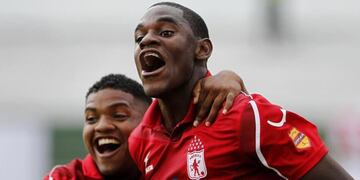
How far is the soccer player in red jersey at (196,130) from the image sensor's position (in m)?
4.45

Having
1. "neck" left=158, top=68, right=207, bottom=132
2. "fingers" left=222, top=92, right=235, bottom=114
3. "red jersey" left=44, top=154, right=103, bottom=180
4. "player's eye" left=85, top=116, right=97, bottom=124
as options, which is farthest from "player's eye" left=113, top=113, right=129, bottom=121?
"fingers" left=222, top=92, right=235, bottom=114

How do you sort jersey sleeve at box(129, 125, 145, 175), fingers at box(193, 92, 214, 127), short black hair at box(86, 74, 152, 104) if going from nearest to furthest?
1. fingers at box(193, 92, 214, 127)
2. jersey sleeve at box(129, 125, 145, 175)
3. short black hair at box(86, 74, 152, 104)

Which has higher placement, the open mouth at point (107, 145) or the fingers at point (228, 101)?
the fingers at point (228, 101)

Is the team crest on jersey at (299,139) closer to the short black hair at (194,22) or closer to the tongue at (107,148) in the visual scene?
the short black hair at (194,22)

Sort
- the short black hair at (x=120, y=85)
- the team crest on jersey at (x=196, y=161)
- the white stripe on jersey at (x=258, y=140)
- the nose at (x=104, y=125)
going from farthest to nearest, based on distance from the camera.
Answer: the short black hair at (x=120, y=85) → the nose at (x=104, y=125) → the team crest on jersey at (x=196, y=161) → the white stripe on jersey at (x=258, y=140)

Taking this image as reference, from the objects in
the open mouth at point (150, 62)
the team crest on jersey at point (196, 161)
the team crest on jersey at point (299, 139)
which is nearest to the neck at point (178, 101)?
the open mouth at point (150, 62)

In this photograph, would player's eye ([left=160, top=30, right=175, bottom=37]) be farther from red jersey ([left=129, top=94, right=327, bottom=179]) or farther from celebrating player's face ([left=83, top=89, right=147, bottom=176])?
celebrating player's face ([left=83, top=89, right=147, bottom=176])

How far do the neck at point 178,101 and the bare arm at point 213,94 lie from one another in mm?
32

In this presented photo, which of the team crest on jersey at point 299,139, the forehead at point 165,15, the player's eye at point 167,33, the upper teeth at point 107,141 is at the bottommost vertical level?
the upper teeth at point 107,141

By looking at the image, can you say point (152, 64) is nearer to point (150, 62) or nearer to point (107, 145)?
point (150, 62)

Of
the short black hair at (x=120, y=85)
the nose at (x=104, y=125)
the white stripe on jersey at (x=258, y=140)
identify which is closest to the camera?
the white stripe on jersey at (x=258, y=140)

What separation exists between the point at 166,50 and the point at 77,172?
118 centimetres

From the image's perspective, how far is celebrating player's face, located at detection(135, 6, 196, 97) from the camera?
4699mm

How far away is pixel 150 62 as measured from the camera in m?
4.76
